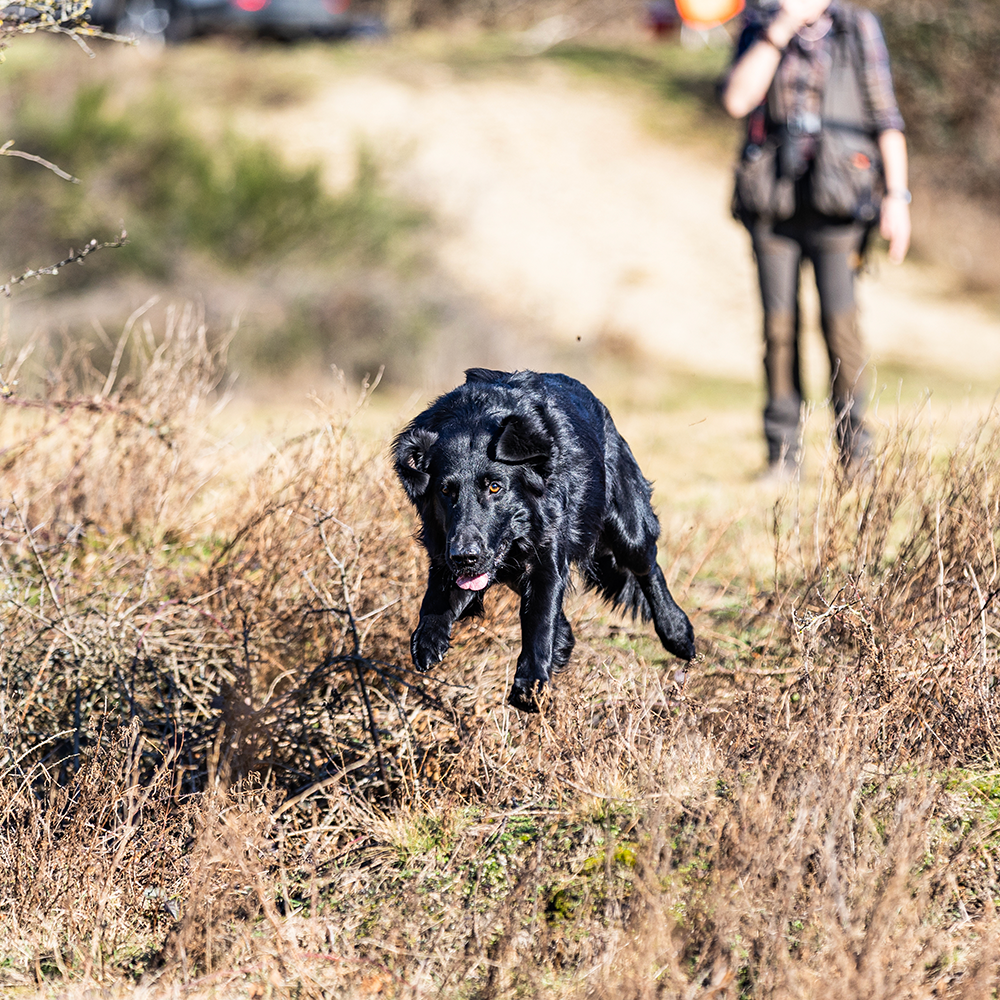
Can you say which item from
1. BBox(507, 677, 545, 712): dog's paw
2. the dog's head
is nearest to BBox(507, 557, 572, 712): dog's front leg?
BBox(507, 677, 545, 712): dog's paw

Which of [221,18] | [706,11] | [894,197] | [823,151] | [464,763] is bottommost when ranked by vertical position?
[464,763]

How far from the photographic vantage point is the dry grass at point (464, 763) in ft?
8.61

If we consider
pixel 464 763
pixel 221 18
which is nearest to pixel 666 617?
pixel 464 763

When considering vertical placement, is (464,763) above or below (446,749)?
above

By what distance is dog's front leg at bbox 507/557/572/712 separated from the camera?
291cm

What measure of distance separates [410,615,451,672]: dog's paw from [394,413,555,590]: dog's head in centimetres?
13

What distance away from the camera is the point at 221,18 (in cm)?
1791

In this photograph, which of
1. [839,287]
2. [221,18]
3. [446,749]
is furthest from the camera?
[221,18]

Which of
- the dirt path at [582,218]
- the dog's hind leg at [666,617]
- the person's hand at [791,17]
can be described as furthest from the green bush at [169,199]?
the dog's hind leg at [666,617]

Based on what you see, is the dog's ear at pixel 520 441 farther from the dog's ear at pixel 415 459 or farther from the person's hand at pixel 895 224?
the person's hand at pixel 895 224

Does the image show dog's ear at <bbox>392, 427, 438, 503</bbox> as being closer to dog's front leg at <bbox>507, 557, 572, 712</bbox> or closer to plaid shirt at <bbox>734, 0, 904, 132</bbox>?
dog's front leg at <bbox>507, 557, 572, 712</bbox>

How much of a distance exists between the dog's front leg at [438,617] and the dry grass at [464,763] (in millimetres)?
474

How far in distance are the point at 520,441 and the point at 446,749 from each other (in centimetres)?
113

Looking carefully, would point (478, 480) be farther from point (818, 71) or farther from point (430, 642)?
point (818, 71)
